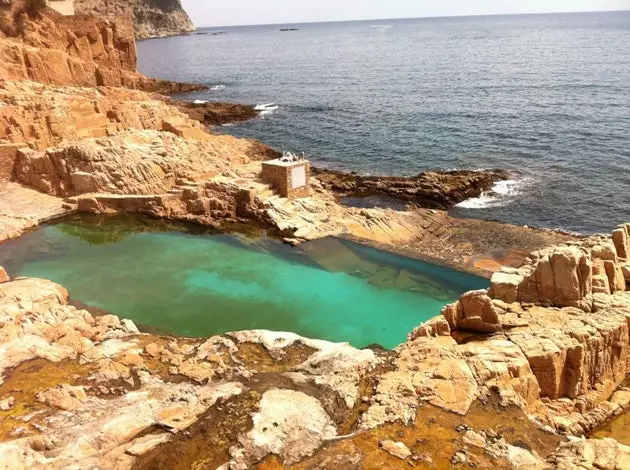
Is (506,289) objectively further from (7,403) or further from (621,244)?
(7,403)

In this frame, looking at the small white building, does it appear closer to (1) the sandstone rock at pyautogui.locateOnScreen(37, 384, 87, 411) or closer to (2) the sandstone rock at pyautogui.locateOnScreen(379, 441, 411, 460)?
(1) the sandstone rock at pyautogui.locateOnScreen(37, 384, 87, 411)

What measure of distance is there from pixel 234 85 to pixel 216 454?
284ft

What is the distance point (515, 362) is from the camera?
12.7 metres

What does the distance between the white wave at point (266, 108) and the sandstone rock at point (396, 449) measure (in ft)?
191

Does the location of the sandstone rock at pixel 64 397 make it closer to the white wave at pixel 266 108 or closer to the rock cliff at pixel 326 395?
the rock cliff at pixel 326 395

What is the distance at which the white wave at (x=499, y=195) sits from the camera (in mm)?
34500

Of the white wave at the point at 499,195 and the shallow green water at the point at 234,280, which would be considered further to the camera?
the white wave at the point at 499,195

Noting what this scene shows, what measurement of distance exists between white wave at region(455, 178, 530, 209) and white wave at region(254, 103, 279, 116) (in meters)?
36.1

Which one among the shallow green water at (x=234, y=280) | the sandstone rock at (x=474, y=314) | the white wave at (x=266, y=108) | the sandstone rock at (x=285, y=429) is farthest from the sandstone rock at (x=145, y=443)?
the white wave at (x=266, y=108)

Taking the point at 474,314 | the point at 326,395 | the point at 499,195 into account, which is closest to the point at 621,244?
the point at 474,314

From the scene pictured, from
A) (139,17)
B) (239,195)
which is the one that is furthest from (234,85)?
(139,17)

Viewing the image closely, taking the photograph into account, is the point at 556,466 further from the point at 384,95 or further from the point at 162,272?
the point at 384,95

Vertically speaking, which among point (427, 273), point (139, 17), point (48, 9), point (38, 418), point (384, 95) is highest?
point (139, 17)

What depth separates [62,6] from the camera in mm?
51094
